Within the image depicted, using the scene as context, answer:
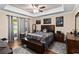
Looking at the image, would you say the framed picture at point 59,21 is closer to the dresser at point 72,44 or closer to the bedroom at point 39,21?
the bedroom at point 39,21

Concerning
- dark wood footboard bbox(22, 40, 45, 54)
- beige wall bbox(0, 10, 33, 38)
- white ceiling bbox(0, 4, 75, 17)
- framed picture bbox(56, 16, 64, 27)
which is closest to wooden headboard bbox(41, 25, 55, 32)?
framed picture bbox(56, 16, 64, 27)

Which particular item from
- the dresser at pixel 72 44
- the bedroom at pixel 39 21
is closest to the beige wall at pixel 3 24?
the bedroom at pixel 39 21

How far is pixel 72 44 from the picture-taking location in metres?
1.32

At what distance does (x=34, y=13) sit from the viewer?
139 cm

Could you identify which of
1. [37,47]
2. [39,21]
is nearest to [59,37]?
[39,21]

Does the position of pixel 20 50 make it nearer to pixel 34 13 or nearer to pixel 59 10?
pixel 34 13

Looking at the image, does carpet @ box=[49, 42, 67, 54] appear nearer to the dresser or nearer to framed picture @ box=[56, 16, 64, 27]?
the dresser

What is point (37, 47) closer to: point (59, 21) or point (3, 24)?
point (59, 21)

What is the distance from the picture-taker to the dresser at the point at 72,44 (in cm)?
124

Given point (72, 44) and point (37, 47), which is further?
point (37, 47)

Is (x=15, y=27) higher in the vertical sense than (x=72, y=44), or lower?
higher
